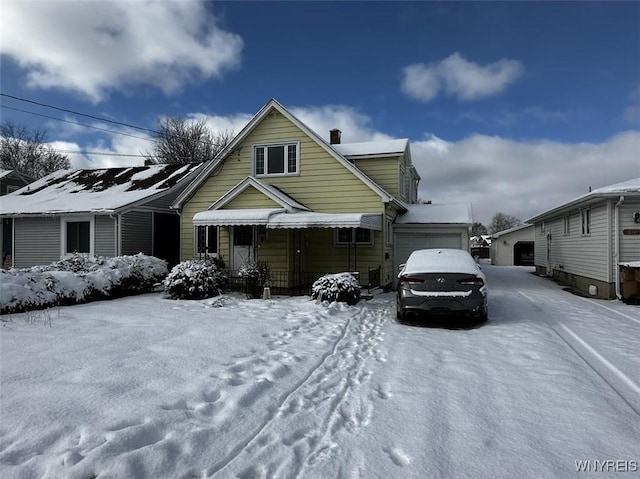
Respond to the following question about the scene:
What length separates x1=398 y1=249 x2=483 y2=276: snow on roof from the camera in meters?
8.85

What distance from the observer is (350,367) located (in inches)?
233

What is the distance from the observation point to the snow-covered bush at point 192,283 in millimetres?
12312

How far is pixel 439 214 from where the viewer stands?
17.8 m

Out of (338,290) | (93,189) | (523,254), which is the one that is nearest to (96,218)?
(93,189)

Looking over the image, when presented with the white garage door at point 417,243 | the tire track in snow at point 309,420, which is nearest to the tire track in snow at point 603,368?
the tire track in snow at point 309,420

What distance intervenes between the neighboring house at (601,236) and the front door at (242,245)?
1199 centimetres

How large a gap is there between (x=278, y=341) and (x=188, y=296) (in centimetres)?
632

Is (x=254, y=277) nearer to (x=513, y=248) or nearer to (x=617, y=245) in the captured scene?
(x=617, y=245)

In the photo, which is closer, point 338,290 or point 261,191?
point 338,290

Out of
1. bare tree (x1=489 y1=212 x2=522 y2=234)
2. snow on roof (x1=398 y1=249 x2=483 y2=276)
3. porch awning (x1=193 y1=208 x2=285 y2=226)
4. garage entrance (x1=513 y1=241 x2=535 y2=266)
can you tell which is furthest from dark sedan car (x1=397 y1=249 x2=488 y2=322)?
bare tree (x1=489 y1=212 x2=522 y2=234)

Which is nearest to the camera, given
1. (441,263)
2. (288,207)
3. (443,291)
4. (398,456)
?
(398,456)

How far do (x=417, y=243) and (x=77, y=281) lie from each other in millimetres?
12815

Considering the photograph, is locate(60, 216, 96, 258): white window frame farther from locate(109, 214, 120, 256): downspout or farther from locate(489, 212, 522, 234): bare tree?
locate(489, 212, 522, 234): bare tree

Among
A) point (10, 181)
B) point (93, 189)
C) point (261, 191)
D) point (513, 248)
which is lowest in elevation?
point (513, 248)
